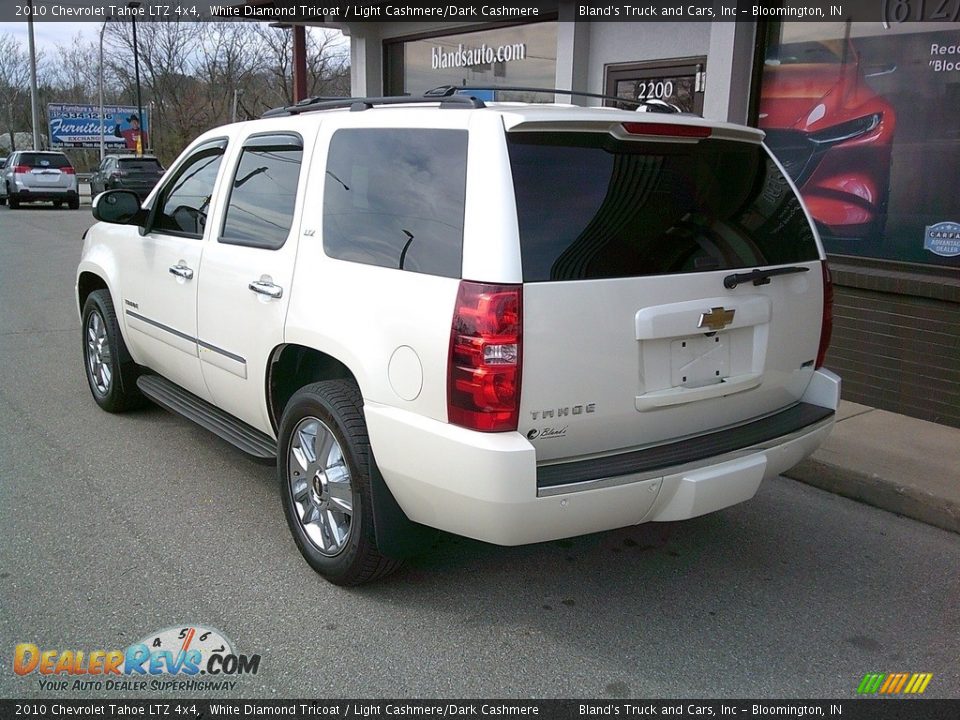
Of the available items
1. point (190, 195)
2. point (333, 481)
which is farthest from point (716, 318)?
point (190, 195)

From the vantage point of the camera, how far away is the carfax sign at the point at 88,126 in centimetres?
Answer: 5181

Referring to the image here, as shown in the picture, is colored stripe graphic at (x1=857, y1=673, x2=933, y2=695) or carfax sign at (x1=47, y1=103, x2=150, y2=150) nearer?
colored stripe graphic at (x1=857, y1=673, x2=933, y2=695)

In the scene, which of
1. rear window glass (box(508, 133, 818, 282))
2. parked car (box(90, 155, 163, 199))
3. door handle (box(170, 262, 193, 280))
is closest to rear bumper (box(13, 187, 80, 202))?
parked car (box(90, 155, 163, 199))

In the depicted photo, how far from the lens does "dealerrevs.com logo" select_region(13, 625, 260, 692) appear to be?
10.0 feet

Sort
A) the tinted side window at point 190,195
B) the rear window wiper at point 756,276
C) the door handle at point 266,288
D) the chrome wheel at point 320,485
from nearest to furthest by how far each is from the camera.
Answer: the rear window wiper at point 756,276, the chrome wheel at point 320,485, the door handle at point 266,288, the tinted side window at point 190,195

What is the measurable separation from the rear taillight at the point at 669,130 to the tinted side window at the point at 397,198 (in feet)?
2.11

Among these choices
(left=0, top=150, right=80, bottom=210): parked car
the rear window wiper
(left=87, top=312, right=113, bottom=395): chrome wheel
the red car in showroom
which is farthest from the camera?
(left=0, top=150, right=80, bottom=210): parked car

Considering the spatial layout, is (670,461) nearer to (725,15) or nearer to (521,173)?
(521,173)

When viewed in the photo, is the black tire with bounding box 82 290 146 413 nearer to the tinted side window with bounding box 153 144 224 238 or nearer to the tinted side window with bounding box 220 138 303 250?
the tinted side window with bounding box 153 144 224 238

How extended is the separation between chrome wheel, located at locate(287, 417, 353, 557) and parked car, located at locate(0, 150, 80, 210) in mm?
26170

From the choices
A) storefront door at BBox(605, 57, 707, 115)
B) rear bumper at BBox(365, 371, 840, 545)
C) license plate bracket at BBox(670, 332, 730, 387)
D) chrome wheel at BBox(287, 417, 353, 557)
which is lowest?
chrome wheel at BBox(287, 417, 353, 557)

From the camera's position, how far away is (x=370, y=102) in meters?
3.82

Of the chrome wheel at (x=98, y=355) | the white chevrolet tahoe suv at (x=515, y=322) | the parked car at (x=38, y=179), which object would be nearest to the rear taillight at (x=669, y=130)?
the white chevrolet tahoe suv at (x=515, y=322)

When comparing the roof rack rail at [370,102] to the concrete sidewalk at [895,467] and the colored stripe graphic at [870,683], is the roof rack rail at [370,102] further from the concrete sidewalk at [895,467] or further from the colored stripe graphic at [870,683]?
the concrete sidewalk at [895,467]
